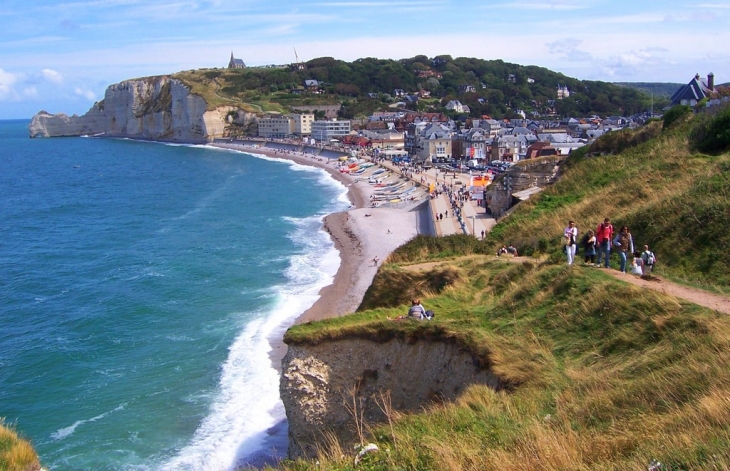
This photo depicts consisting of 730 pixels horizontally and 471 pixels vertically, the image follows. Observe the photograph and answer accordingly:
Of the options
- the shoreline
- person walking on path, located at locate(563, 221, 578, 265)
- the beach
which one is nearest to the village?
the beach

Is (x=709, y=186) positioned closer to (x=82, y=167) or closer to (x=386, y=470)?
(x=386, y=470)

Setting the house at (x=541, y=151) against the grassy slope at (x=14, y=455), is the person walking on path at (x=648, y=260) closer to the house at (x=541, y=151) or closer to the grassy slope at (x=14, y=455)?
the grassy slope at (x=14, y=455)

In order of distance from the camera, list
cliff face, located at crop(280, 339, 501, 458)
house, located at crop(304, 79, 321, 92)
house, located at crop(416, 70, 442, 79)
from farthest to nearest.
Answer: house, located at crop(416, 70, 442, 79), house, located at crop(304, 79, 321, 92), cliff face, located at crop(280, 339, 501, 458)

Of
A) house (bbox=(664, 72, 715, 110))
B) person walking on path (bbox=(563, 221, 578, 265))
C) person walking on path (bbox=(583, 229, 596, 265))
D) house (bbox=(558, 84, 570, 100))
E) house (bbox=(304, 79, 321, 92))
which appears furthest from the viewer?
house (bbox=(304, 79, 321, 92))

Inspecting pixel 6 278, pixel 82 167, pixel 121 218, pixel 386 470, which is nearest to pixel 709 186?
pixel 386 470

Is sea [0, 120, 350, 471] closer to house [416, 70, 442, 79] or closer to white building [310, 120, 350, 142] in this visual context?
white building [310, 120, 350, 142]


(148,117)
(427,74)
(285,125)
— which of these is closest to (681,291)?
(285,125)

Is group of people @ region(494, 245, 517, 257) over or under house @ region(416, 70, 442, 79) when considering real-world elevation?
under
